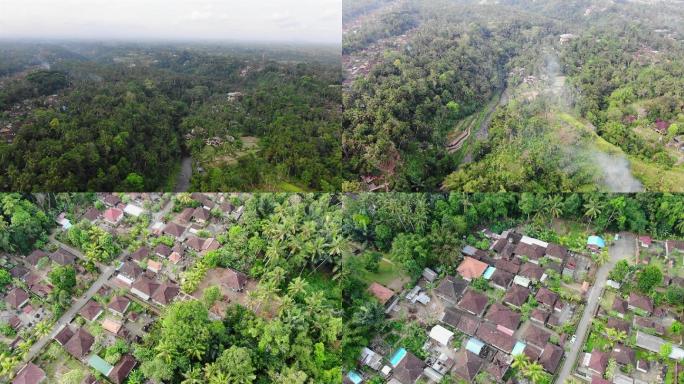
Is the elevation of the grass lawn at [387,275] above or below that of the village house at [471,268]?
below

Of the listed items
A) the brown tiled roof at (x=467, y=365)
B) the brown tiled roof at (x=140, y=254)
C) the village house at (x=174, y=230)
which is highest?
the village house at (x=174, y=230)

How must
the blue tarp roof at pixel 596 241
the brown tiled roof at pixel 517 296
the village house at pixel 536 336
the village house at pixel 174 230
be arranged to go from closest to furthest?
the village house at pixel 536 336
the brown tiled roof at pixel 517 296
the blue tarp roof at pixel 596 241
the village house at pixel 174 230

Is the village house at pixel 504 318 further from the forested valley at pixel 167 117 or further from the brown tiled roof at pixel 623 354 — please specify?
the forested valley at pixel 167 117

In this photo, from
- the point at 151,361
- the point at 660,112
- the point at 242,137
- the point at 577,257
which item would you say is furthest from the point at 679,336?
the point at 151,361

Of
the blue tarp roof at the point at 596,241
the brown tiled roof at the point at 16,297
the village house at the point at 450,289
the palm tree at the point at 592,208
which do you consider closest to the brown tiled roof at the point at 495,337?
the village house at the point at 450,289

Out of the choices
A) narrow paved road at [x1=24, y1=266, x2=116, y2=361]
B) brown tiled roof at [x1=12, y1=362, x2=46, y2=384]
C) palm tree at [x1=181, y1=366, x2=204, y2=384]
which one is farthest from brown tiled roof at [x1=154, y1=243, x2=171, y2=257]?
palm tree at [x1=181, y1=366, x2=204, y2=384]

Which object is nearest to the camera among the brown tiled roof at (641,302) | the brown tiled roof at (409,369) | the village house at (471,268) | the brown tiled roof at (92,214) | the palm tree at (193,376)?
the palm tree at (193,376)

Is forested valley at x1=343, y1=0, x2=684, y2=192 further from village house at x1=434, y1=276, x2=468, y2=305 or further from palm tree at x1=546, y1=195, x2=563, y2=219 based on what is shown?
village house at x1=434, y1=276, x2=468, y2=305
